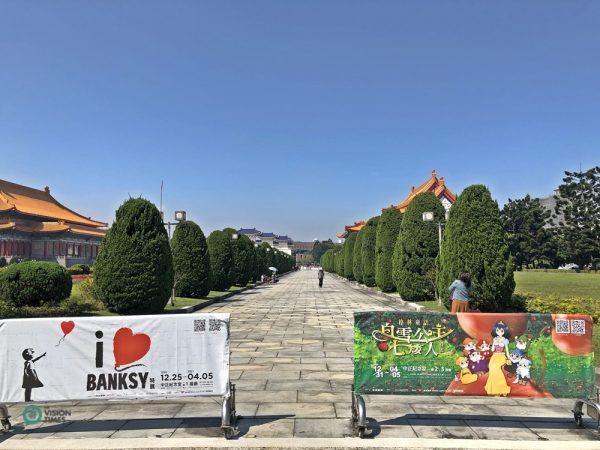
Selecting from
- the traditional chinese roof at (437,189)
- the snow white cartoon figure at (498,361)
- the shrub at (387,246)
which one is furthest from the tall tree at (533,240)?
the snow white cartoon figure at (498,361)

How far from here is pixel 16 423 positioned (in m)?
5.29

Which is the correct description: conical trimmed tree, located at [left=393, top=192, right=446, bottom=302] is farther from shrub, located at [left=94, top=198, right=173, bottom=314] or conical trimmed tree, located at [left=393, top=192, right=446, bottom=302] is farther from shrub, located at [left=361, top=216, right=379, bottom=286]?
shrub, located at [left=94, top=198, right=173, bottom=314]

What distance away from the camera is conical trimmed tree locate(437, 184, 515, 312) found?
12.9m

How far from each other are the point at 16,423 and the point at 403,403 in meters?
4.48

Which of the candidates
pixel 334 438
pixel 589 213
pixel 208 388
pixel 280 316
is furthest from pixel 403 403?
pixel 589 213

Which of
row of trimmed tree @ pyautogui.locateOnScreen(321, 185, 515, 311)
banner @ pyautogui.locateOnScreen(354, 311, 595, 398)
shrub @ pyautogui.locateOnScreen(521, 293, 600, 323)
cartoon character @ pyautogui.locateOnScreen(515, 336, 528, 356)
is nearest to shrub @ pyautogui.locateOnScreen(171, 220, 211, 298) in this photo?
row of trimmed tree @ pyautogui.locateOnScreen(321, 185, 515, 311)

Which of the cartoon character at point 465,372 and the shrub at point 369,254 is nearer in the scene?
the cartoon character at point 465,372

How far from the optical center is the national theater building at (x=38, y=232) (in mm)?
49000

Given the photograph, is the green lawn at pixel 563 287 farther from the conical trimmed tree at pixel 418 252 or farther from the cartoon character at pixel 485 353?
the cartoon character at pixel 485 353

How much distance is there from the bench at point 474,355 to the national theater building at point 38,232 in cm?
5072

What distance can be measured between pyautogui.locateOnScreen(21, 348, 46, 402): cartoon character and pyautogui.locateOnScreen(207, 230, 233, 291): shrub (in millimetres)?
21923

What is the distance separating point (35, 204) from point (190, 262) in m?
45.8

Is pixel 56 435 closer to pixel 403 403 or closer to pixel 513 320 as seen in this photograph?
pixel 403 403

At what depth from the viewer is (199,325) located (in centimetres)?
517
